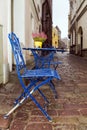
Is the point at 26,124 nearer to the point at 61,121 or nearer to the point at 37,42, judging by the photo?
the point at 61,121

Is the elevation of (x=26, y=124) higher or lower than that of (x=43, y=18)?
lower

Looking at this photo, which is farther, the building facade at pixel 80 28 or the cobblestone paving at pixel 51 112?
the building facade at pixel 80 28

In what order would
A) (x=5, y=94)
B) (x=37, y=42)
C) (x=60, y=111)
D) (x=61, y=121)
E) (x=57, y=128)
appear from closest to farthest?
1. (x=57, y=128)
2. (x=61, y=121)
3. (x=60, y=111)
4. (x=5, y=94)
5. (x=37, y=42)

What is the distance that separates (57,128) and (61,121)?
197mm

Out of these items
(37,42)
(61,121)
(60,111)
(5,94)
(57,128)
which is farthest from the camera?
(37,42)

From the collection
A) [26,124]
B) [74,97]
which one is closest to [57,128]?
[26,124]

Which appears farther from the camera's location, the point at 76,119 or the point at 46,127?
the point at 76,119

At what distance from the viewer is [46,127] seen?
7.55ft

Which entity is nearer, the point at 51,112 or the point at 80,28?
the point at 51,112

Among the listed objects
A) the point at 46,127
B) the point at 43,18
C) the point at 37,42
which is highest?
the point at 43,18

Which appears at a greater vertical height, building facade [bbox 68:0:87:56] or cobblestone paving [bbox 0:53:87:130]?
building facade [bbox 68:0:87:56]

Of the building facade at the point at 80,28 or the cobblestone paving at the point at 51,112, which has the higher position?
the building facade at the point at 80,28

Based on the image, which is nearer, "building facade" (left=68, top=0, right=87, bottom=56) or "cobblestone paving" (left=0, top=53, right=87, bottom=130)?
"cobblestone paving" (left=0, top=53, right=87, bottom=130)

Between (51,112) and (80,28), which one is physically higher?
(80,28)
